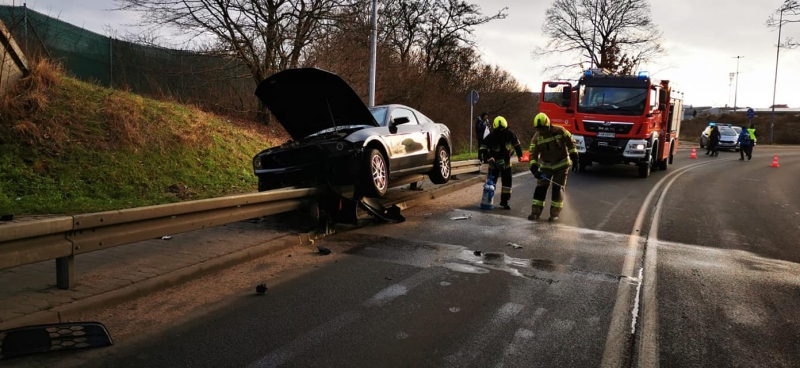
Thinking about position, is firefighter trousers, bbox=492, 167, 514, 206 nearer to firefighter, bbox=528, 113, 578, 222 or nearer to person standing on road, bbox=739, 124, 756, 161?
firefighter, bbox=528, 113, 578, 222

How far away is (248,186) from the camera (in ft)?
38.7

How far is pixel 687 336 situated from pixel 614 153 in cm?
1254

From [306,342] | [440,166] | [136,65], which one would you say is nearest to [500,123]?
[440,166]

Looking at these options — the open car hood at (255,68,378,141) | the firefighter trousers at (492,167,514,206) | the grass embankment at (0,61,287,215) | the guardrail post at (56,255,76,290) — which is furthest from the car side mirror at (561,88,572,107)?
the guardrail post at (56,255,76,290)

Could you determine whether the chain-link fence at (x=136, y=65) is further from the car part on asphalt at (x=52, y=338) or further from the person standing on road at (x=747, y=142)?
the person standing on road at (x=747, y=142)

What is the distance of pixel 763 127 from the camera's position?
6375 cm

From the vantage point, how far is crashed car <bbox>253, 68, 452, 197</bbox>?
7.59 m

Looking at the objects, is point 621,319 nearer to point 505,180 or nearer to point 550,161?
point 550,161

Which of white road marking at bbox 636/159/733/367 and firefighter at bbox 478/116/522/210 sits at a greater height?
firefighter at bbox 478/116/522/210

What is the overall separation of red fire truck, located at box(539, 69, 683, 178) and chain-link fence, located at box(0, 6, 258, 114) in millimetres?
10325

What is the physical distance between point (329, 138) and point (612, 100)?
11095 millimetres

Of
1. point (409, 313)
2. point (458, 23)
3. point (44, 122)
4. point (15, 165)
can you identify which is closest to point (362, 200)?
point (409, 313)

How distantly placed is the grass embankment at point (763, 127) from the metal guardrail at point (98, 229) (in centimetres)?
5148

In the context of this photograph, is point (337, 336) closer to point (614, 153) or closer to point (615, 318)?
point (615, 318)
